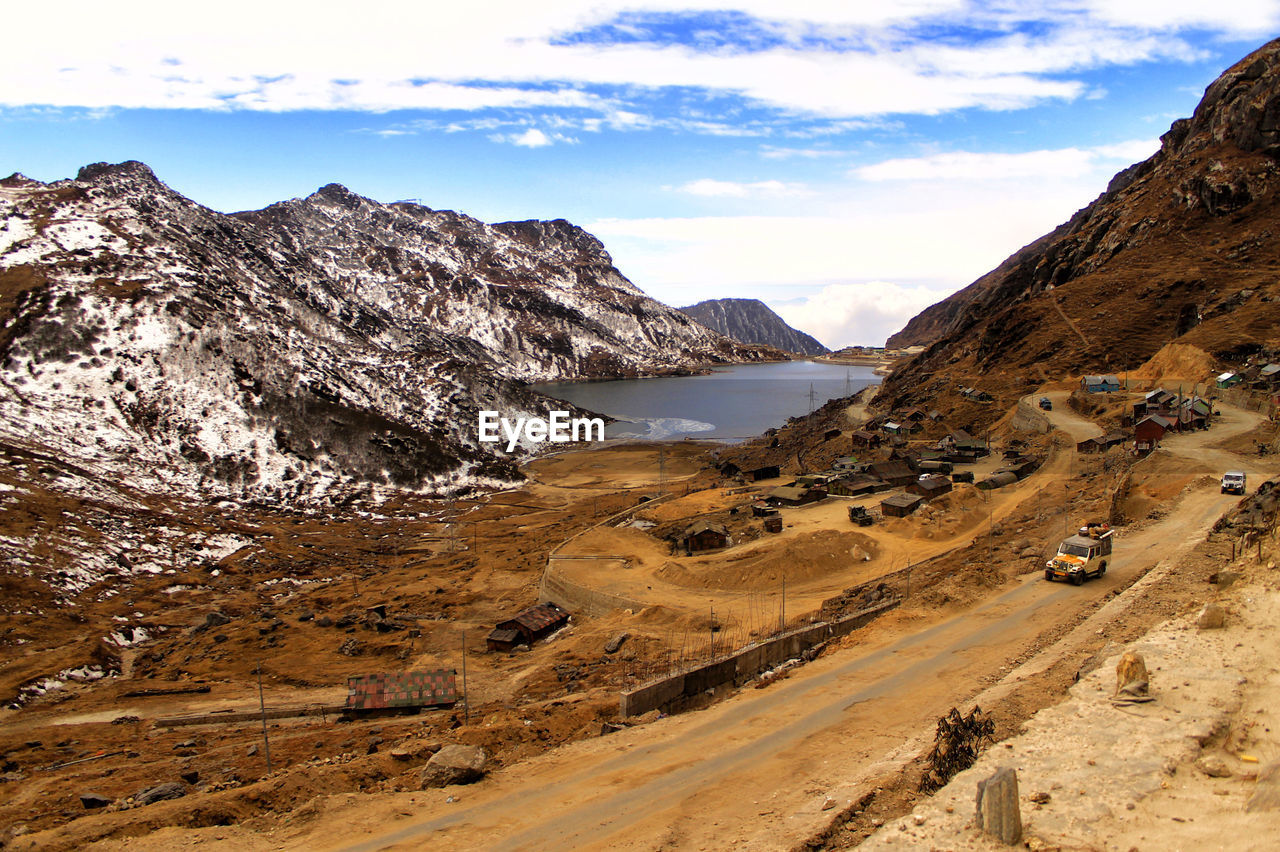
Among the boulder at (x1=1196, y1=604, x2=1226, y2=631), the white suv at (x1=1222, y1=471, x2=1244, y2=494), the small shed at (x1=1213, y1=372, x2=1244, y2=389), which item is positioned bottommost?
the boulder at (x1=1196, y1=604, x2=1226, y2=631)

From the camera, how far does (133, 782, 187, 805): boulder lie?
16.3 m

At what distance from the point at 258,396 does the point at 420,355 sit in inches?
1213

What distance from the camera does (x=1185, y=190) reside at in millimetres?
81812

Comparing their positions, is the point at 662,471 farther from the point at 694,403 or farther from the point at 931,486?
the point at 694,403

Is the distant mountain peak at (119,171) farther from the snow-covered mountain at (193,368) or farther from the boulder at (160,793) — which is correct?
the boulder at (160,793)

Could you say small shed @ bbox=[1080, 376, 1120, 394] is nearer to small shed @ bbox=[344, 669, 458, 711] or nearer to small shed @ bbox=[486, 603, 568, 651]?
small shed @ bbox=[486, 603, 568, 651]

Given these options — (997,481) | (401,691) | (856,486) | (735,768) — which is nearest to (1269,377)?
(997,481)

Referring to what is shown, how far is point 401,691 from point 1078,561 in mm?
21224

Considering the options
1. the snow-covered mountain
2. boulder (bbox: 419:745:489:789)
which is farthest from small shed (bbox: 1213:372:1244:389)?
the snow-covered mountain

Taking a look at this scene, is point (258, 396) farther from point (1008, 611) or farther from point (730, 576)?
point (1008, 611)

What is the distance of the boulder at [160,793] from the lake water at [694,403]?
8926 centimetres

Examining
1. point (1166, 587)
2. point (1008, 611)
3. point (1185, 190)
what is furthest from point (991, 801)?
point (1185, 190)

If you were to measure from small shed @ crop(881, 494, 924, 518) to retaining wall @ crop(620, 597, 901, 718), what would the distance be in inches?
567

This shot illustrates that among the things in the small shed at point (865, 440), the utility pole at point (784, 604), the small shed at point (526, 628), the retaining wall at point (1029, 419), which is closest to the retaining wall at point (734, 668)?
the utility pole at point (784, 604)
